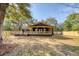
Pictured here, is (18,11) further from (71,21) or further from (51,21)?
(71,21)

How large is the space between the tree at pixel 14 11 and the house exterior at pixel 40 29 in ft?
0.37

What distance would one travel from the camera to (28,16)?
5.62 ft

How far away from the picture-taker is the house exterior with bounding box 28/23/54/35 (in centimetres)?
172

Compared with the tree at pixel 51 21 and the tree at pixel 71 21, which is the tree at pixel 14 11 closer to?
the tree at pixel 51 21

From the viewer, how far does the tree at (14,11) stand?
171 centimetres

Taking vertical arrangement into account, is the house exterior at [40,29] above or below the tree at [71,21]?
below

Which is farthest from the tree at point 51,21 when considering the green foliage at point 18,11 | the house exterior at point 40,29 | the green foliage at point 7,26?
the green foliage at point 7,26

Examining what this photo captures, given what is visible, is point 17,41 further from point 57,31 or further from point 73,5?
point 73,5

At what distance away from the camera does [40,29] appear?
1753 millimetres

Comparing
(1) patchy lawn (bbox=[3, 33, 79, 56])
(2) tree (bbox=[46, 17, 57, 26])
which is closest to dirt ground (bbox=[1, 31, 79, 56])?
(1) patchy lawn (bbox=[3, 33, 79, 56])

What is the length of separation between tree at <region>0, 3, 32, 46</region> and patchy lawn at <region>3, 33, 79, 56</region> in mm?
159

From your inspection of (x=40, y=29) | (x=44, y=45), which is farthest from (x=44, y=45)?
(x=40, y=29)

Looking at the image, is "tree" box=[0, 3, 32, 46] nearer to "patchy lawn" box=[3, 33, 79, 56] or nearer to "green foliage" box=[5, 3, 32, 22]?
"green foliage" box=[5, 3, 32, 22]

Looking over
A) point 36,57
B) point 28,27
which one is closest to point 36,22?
point 28,27
